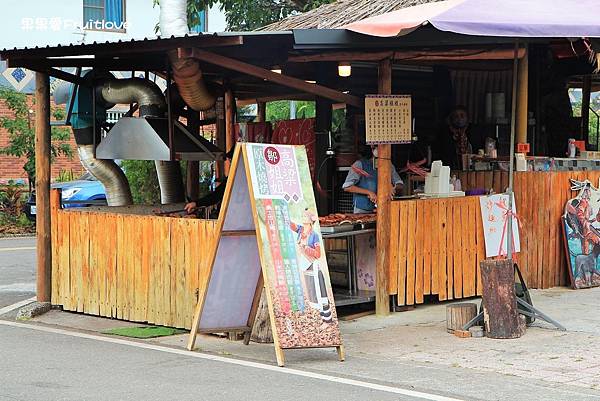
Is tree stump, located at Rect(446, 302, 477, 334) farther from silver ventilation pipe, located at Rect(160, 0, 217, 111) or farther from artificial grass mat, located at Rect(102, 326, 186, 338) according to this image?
silver ventilation pipe, located at Rect(160, 0, 217, 111)

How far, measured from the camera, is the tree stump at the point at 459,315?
9.78 metres

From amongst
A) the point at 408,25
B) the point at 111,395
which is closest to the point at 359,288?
the point at 408,25

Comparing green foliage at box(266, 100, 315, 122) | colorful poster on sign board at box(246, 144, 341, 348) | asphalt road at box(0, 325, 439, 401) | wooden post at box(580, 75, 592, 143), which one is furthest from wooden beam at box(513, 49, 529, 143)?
green foliage at box(266, 100, 315, 122)

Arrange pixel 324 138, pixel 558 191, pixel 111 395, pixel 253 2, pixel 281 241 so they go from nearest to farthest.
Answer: pixel 111 395 → pixel 281 241 → pixel 558 191 → pixel 324 138 → pixel 253 2

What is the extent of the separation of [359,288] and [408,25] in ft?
12.1

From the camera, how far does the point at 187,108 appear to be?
12828 millimetres

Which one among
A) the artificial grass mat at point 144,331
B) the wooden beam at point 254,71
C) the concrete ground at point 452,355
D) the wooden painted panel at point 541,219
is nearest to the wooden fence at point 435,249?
the concrete ground at point 452,355

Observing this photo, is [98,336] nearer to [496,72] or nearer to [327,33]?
[327,33]

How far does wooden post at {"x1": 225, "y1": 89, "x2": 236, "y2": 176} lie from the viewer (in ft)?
48.9

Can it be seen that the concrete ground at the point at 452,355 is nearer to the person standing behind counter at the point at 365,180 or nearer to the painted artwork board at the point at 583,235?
the painted artwork board at the point at 583,235

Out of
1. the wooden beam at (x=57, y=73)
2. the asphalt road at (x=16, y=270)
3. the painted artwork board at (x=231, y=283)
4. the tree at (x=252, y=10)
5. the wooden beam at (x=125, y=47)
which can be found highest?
the tree at (x=252, y=10)

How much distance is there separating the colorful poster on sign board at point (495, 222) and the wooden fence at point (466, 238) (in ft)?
0.24

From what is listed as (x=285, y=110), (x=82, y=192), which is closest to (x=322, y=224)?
(x=82, y=192)

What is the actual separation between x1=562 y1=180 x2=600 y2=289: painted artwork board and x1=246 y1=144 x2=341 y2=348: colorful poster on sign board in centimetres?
466
